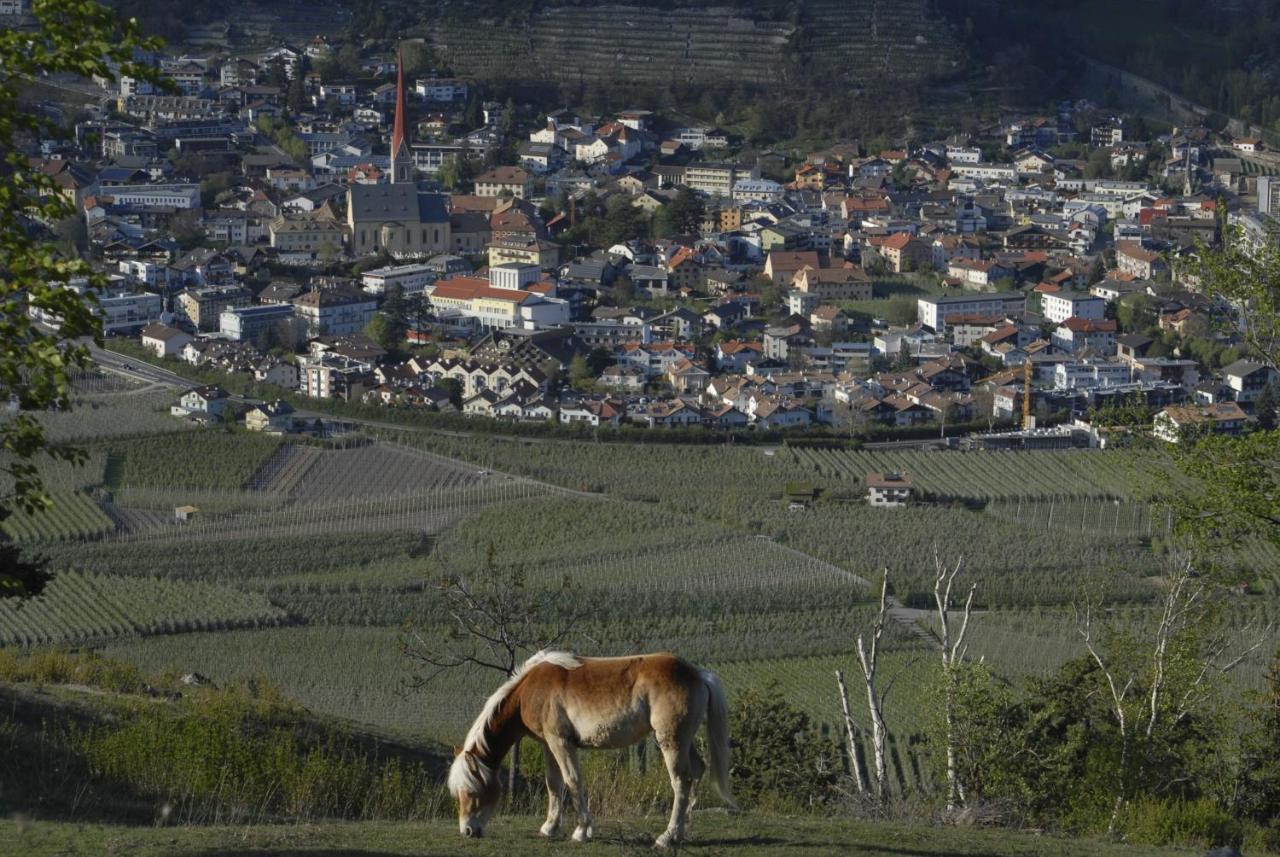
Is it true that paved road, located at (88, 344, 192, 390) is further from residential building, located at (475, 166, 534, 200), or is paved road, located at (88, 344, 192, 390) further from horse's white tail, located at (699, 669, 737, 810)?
horse's white tail, located at (699, 669, 737, 810)

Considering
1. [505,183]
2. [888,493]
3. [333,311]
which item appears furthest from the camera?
[505,183]

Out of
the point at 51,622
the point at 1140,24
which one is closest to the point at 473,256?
the point at 51,622

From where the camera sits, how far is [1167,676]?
19.0ft

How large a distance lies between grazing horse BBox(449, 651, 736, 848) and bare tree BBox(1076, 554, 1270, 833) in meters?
1.74

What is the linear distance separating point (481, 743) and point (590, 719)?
0.70ft

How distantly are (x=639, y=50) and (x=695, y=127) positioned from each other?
3.45 m

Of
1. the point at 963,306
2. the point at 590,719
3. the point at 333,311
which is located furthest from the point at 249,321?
the point at 590,719

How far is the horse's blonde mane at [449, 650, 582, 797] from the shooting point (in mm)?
3727

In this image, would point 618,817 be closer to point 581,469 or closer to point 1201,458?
point 1201,458

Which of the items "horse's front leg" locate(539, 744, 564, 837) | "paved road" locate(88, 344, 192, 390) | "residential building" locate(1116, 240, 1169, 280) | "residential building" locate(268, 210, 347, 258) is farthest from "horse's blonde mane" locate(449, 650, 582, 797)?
"residential building" locate(268, 210, 347, 258)

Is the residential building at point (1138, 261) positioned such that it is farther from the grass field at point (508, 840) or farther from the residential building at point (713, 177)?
the grass field at point (508, 840)

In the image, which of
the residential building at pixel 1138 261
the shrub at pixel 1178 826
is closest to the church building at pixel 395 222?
the residential building at pixel 1138 261

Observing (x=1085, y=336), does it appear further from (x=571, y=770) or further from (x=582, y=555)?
(x=571, y=770)

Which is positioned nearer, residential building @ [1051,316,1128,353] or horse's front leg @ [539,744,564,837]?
horse's front leg @ [539,744,564,837]
